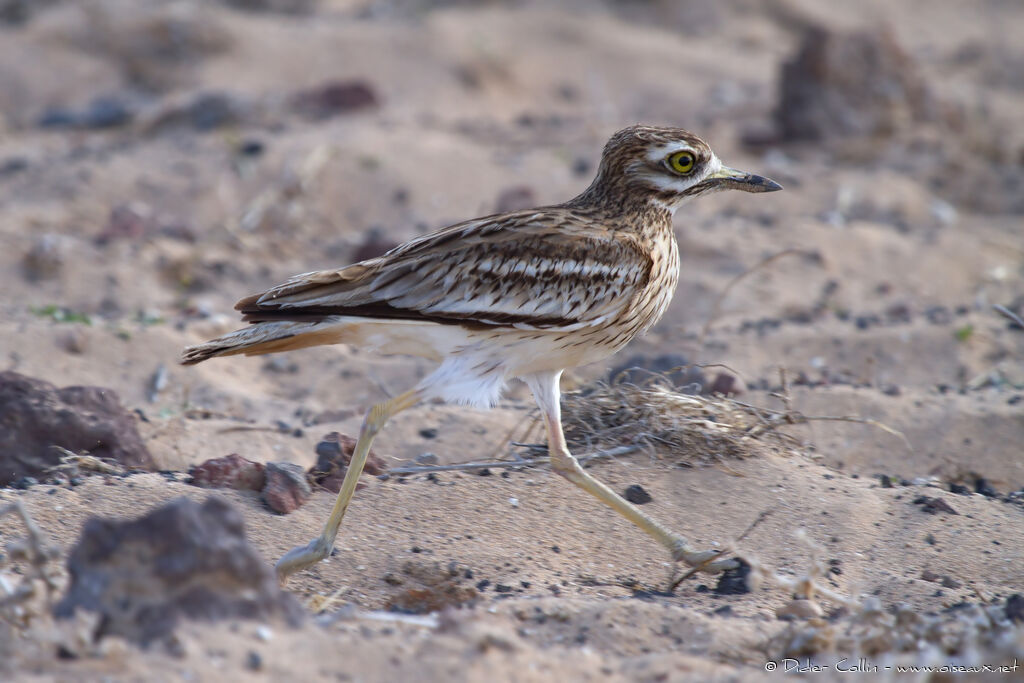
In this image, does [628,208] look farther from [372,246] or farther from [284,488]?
[372,246]

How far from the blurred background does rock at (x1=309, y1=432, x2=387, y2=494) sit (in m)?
0.63

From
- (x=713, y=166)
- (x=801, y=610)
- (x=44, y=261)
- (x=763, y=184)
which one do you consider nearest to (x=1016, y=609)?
(x=801, y=610)

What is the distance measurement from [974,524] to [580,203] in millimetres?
1845

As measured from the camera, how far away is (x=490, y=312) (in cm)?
Answer: 378

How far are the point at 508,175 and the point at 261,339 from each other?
18.7 ft

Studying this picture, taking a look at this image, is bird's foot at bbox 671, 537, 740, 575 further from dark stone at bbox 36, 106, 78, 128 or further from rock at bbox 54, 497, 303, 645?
dark stone at bbox 36, 106, 78, 128

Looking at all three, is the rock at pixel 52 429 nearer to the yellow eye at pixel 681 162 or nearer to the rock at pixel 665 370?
the rock at pixel 665 370

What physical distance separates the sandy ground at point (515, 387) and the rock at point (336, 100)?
0.15m

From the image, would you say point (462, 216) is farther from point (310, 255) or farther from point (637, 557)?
point (637, 557)

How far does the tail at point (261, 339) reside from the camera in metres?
3.70

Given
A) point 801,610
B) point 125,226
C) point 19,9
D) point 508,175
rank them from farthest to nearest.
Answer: point 19,9, point 508,175, point 125,226, point 801,610

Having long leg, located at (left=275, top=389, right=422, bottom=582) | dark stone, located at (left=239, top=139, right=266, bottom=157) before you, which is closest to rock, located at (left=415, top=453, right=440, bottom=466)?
long leg, located at (left=275, top=389, right=422, bottom=582)

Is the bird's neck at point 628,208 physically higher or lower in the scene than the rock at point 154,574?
higher

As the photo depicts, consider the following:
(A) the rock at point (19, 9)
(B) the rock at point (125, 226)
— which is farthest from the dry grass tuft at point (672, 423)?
(A) the rock at point (19, 9)
